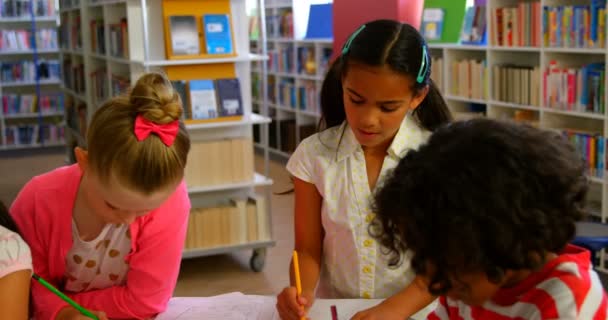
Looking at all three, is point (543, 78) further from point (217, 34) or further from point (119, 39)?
point (119, 39)

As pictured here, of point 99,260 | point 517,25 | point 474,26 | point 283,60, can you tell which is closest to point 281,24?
point 283,60

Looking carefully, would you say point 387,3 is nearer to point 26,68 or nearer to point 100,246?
point 100,246

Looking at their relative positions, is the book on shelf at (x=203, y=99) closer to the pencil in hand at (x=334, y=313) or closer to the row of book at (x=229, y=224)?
the row of book at (x=229, y=224)

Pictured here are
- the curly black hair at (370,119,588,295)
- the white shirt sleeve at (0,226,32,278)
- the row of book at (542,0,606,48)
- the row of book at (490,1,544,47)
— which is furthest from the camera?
the row of book at (490,1,544,47)

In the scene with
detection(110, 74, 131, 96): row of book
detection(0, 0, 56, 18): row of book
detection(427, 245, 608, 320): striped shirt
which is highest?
detection(0, 0, 56, 18): row of book

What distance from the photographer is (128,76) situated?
4473mm

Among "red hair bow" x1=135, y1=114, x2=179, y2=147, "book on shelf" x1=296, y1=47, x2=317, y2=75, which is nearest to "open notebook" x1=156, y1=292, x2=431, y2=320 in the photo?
"red hair bow" x1=135, y1=114, x2=179, y2=147

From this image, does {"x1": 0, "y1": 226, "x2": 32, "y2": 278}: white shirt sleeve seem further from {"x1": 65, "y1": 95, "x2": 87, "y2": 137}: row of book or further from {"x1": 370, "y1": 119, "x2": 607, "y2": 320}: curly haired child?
{"x1": 65, "y1": 95, "x2": 87, "y2": 137}: row of book

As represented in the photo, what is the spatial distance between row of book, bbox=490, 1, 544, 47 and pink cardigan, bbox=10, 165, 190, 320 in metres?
3.25

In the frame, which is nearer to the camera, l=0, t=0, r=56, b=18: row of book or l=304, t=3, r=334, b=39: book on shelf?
l=304, t=3, r=334, b=39: book on shelf

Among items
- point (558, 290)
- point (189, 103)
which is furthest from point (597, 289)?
point (189, 103)

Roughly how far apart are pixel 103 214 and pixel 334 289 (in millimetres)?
511

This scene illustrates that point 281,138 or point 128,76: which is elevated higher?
point 128,76

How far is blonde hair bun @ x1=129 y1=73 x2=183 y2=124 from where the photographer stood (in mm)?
1348
